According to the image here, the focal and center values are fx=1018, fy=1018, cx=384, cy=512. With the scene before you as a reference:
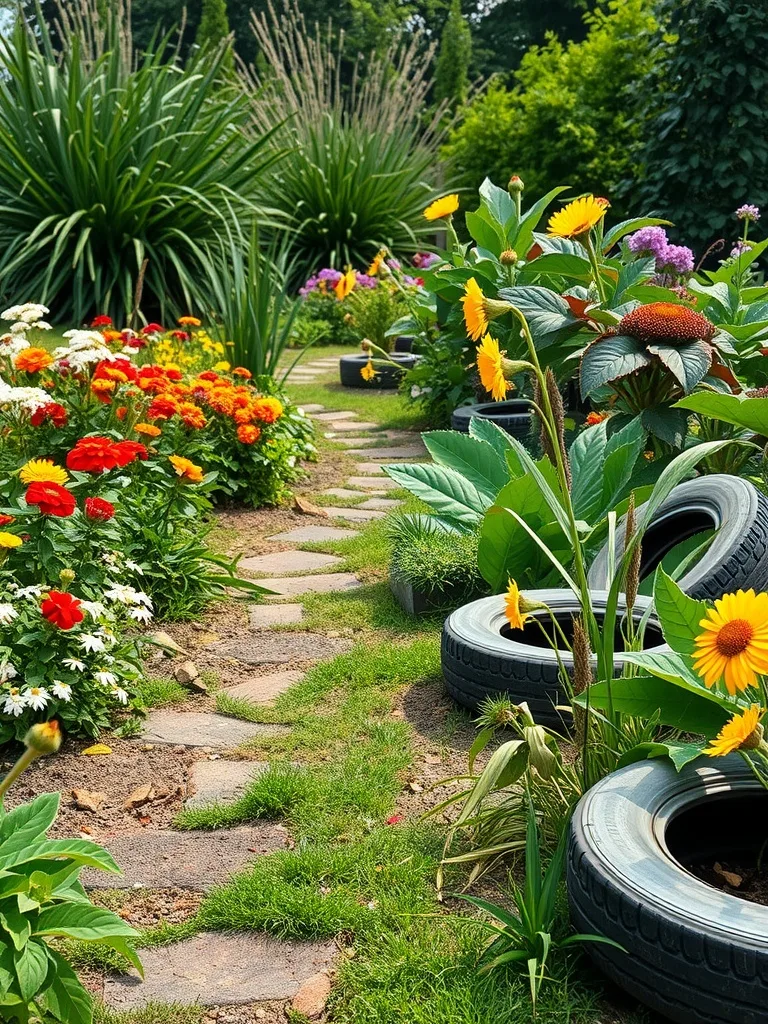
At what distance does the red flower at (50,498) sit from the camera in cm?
226

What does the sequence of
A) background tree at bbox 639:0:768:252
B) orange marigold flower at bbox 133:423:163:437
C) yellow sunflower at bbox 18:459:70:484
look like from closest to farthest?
1. yellow sunflower at bbox 18:459:70:484
2. orange marigold flower at bbox 133:423:163:437
3. background tree at bbox 639:0:768:252

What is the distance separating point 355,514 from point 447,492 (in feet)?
3.64

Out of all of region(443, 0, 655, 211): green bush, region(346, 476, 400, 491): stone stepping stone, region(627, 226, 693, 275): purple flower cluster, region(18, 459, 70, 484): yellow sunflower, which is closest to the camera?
region(18, 459, 70, 484): yellow sunflower

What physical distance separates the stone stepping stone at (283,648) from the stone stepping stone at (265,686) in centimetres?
10

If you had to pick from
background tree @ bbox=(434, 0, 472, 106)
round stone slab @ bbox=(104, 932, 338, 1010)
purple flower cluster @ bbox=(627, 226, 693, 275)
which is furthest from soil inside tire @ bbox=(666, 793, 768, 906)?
background tree @ bbox=(434, 0, 472, 106)

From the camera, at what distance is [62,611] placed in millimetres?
2102

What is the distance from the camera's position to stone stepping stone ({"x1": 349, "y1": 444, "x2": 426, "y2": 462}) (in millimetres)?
5177

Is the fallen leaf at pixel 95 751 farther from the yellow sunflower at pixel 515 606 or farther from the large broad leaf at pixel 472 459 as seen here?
the large broad leaf at pixel 472 459

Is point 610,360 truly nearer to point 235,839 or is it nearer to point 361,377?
point 235,839

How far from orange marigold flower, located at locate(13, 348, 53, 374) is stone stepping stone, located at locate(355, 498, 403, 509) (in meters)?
1.52

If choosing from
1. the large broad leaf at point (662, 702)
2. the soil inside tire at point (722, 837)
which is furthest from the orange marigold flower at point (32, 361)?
the soil inside tire at point (722, 837)

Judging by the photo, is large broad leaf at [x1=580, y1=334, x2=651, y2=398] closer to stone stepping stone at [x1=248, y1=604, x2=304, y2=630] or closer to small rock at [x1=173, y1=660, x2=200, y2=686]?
stone stepping stone at [x1=248, y1=604, x2=304, y2=630]

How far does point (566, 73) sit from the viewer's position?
11.2 m

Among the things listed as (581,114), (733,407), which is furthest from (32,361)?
(581,114)
